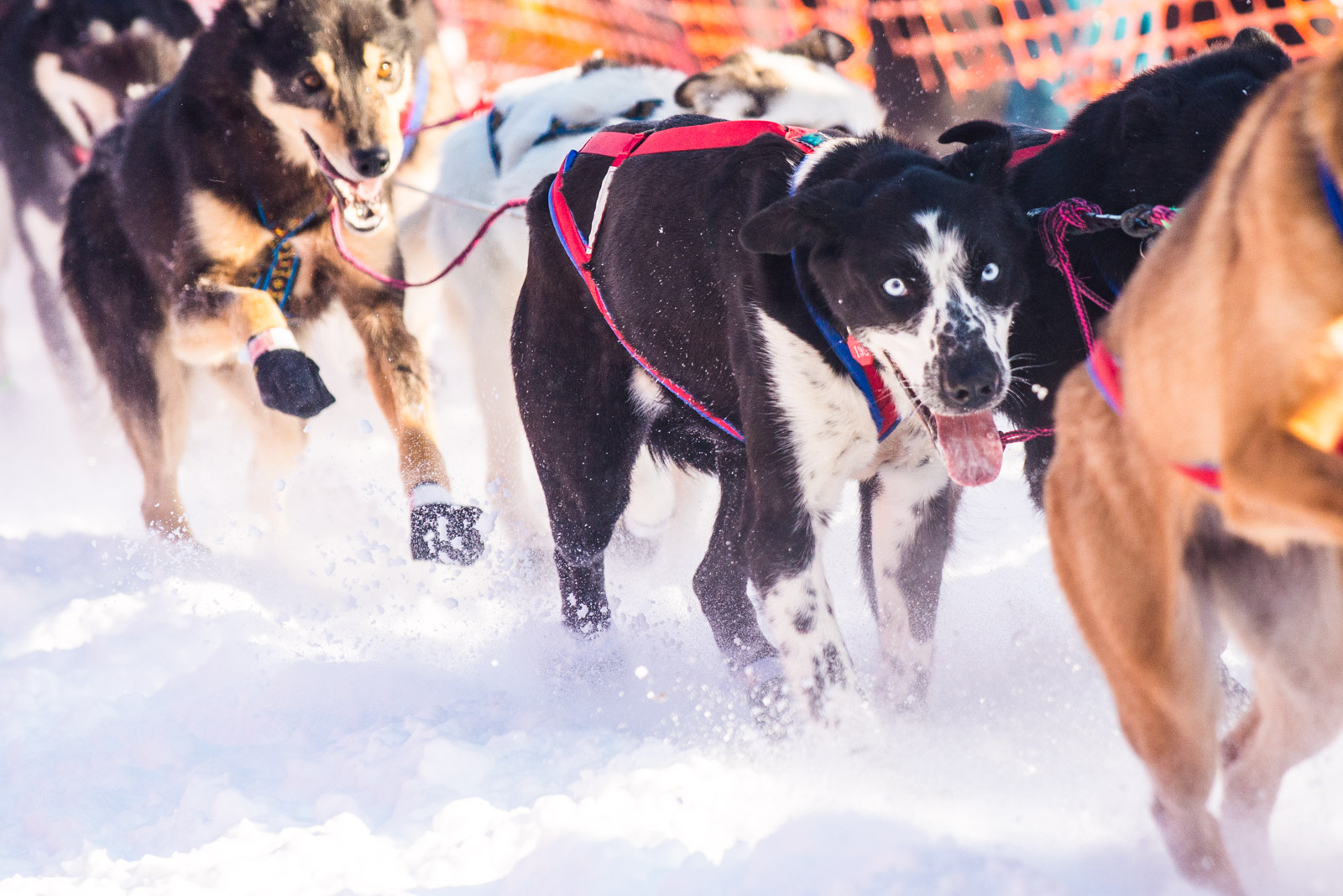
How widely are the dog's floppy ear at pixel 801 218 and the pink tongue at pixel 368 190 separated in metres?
1.74

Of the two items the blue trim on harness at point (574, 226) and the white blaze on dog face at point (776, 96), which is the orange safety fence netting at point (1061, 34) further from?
the blue trim on harness at point (574, 226)

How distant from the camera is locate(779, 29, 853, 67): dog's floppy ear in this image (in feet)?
14.5

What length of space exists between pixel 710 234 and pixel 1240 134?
1280mm

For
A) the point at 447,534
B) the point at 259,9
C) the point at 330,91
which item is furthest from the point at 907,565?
the point at 259,9

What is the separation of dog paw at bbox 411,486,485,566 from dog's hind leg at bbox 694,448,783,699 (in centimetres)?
62

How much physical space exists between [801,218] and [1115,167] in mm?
623

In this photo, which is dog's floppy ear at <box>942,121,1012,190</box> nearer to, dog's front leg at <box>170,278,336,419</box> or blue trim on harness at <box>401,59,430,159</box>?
dog's front leg at <box>170,278,336,419</box>

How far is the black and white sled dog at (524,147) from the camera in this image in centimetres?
414

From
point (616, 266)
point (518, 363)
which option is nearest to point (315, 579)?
point (518, 363)

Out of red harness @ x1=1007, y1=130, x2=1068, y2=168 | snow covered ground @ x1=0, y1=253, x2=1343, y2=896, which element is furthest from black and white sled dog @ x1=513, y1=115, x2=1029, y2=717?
snow covered ground @ x1=0, y1=253, x2=1343, y2=896

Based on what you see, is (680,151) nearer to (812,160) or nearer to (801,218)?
→ (812,160)

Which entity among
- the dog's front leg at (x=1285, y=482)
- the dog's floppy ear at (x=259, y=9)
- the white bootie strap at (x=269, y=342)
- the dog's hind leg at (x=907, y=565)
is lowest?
the dog's hind leg at (x=907, y=565)

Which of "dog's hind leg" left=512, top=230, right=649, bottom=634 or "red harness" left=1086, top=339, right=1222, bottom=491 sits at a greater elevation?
"red harness" left=1086, top=339, right=1222, bottom=491

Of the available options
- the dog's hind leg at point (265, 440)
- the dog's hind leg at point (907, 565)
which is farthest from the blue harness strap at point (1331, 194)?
the dog's hind leg at point (265, 440)
